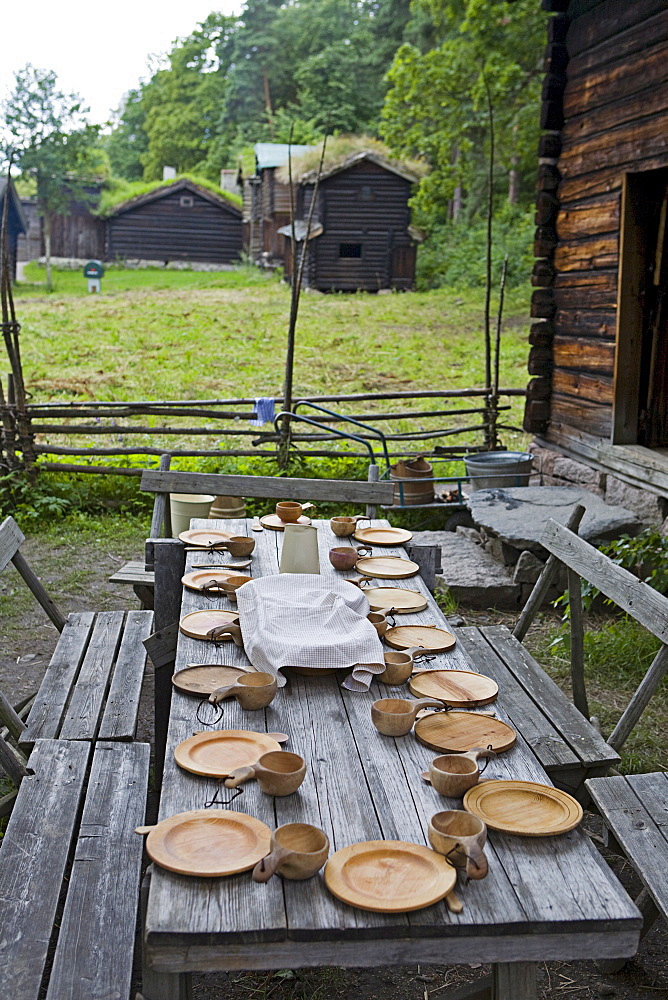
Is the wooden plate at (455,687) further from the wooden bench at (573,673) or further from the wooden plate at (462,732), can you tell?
the wooden bench at (573,673)

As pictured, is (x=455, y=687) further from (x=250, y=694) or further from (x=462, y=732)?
(x=250, y=694)

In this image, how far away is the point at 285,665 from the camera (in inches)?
95.4

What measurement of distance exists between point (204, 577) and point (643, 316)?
3.75 meters

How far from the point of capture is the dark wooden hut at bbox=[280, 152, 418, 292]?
21.2 metres

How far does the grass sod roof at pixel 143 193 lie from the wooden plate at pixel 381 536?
25045mm

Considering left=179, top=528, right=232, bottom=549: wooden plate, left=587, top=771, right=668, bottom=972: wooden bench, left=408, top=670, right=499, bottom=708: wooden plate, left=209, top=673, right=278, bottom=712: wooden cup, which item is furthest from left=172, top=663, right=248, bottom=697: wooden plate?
left=179, top=528, right=232, bottom=549: wooden plate

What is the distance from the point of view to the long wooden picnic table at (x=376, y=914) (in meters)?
1.50

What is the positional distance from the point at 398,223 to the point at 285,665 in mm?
20538

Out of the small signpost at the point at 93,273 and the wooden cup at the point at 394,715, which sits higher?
the small signpost at the point at 93,273

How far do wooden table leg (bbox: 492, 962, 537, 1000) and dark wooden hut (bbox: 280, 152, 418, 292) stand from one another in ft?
67.2

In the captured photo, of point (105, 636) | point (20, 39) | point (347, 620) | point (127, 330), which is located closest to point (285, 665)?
point (347, 620)

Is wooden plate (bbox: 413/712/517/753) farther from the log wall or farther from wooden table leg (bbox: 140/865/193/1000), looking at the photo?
the log wall

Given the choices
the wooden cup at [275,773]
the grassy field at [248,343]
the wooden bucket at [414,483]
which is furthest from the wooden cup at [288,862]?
the grassy field at [248,343]

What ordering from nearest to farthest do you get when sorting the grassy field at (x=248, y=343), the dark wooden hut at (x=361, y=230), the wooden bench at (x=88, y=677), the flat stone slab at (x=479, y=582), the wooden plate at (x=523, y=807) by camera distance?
the wooden plate at (x=523, y=807) < the wooden bench at (x=88, y=677) < the flat stone slab at (x=479, y=582) < the grassy field at (x=248, y=343) < the dark wooden hut at (x=361, y=230)
